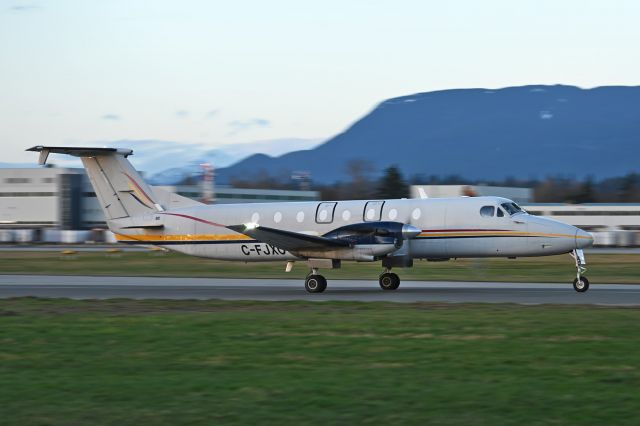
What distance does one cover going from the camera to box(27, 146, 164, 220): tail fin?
1264 inches

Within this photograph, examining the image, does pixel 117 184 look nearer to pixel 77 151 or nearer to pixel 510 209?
pixel 77 151

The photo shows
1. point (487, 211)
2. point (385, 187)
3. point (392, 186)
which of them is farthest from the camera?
point (385, 187)

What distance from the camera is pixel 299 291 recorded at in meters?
28.9

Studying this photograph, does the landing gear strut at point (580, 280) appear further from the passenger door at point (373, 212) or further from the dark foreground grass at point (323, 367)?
the passenger door at point (373, 212)

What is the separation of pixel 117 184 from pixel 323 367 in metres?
21.3

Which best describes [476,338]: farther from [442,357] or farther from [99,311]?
[99,311]

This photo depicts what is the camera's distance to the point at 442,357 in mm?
13383

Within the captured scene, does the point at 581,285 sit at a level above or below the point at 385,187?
below

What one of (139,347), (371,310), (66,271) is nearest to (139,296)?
(371,310)

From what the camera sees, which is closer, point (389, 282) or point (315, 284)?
point (315, 284)

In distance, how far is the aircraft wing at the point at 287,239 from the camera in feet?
89.7

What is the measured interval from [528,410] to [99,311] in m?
13.6

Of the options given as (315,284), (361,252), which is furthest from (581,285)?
(315,284)

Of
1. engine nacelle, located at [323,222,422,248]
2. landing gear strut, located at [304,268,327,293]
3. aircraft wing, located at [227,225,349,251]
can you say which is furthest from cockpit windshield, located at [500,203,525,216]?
landing gear strut, located at [304,268,327,293]
